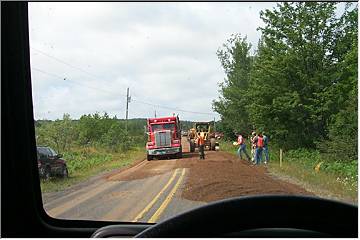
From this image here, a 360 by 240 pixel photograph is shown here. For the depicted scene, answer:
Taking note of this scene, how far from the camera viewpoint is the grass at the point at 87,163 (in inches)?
141

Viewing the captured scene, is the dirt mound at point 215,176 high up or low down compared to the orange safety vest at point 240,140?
down

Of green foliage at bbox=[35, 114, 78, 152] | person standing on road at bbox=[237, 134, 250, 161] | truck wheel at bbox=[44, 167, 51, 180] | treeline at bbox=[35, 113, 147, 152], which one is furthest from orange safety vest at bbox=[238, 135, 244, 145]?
truck wheel at bbox=[44, 167, 51, 180]

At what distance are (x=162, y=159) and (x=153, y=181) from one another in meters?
0.96

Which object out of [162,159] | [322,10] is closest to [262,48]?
[322,10]

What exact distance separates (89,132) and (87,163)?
0.37 m

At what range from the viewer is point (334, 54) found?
3545 millimetres

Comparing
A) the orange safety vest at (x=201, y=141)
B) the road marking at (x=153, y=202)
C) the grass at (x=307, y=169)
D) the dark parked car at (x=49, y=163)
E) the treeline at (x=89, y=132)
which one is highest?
the treeline at (x=89, y=132)

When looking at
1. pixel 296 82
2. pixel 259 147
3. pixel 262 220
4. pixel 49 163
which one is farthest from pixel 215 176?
pixel 262 220

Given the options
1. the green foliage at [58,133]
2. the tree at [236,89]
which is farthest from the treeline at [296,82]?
the green foliage at [58,133]

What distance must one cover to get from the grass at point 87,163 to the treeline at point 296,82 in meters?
1.11

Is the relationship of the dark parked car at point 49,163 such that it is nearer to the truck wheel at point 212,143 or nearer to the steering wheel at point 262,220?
the truck wheel at point 212,143

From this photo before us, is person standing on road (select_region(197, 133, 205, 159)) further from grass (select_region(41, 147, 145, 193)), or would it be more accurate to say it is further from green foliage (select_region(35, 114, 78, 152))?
green foliage (select_region(35, 114, 78, 152))

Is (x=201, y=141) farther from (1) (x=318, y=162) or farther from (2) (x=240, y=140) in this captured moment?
(1) (x=318, y=162)

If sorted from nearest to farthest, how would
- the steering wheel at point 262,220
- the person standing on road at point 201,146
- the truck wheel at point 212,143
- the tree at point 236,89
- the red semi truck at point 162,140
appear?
the steering wheel at point 262,220 < the tree at point 236,89 < the red semi truck at point 162,140 < the truck wheel at point 212,143 < the person standing on road at point 201,146
